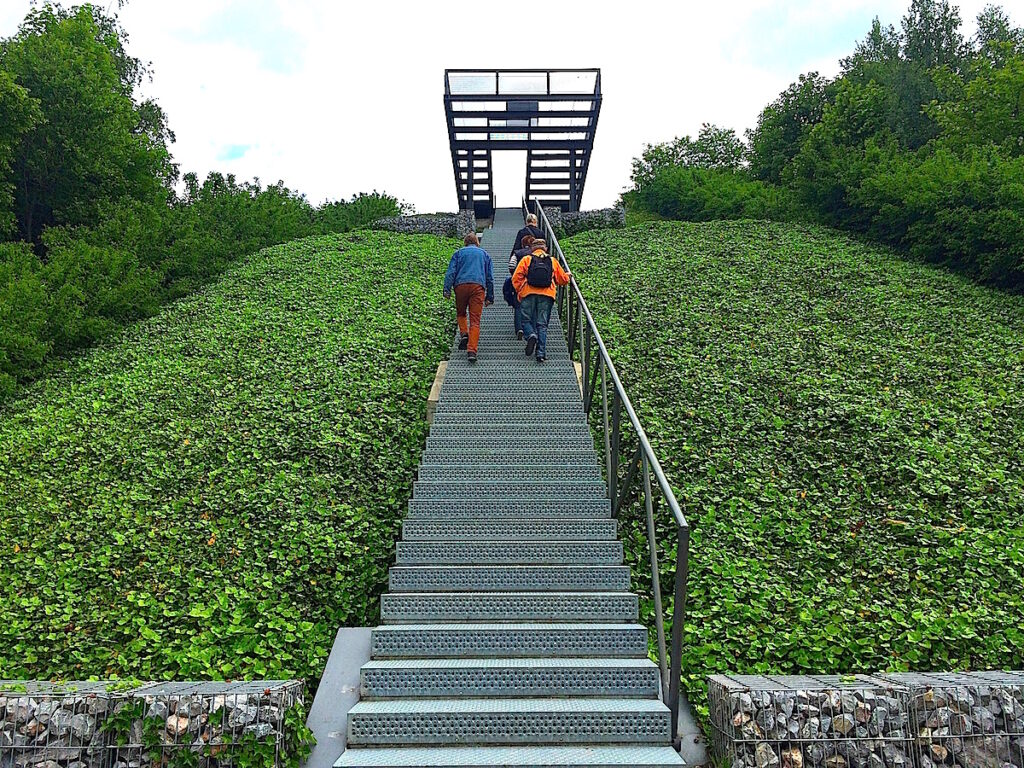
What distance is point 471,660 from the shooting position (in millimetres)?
4055

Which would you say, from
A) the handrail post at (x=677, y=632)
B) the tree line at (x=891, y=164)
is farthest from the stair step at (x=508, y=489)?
the tree line at (x=891, y=164)

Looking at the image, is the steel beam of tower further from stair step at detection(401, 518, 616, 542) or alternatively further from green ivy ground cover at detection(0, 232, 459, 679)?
stair step at detection(401, 518, 616, 542)

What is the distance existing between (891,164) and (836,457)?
1062cm

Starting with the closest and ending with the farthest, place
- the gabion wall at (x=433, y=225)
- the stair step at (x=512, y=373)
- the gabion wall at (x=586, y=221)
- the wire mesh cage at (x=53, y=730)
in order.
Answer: the wire mesh cage at (x=53, y=730) → the stair step at (x=512, y=373) → the gabion wall at (x=586, y=221) → the gabion wall at (x=433, y=225)

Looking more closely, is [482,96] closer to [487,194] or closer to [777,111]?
[487,194]

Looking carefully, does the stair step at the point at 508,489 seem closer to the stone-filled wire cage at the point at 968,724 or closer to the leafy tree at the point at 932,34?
the stone-filled wire cage at the point at 968,724

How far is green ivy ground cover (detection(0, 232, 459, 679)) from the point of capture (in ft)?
14.7

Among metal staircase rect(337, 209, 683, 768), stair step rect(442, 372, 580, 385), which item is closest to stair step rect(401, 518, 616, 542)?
metal staircase rect(337, 209, 683, 768)

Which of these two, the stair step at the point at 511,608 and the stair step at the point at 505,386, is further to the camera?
the stair step at the point at 505,386

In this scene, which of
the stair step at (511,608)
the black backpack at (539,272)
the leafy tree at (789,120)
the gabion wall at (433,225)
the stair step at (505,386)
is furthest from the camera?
the leafy tree at (789,120)

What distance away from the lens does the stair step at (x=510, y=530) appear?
16.4ft

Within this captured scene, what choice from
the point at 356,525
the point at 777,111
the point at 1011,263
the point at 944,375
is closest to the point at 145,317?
the point at 356,525

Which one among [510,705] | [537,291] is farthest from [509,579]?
[537,291]

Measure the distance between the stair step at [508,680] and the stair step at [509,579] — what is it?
0.70 metres
